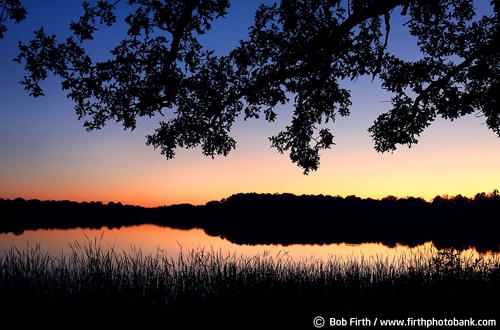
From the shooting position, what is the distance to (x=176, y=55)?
848 centimetres

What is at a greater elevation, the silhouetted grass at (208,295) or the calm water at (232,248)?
the silhouetted grass at (208,295)

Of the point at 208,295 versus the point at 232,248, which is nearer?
the point at 208,295

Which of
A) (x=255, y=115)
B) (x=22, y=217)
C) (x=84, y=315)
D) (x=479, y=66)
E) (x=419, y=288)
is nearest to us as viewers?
(x=84, y=315)

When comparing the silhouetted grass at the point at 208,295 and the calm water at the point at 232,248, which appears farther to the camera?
the calm water at the point at 232,248

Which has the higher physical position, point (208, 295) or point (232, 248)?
point (208, 295)

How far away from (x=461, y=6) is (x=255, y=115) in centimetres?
584

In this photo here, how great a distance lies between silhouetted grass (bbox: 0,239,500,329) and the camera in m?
6.61

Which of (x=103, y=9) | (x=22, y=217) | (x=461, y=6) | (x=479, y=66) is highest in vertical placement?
(x=461, y=6)

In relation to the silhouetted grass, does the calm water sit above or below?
below

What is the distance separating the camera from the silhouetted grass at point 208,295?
6.61 m

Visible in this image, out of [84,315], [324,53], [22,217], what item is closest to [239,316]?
[84,315]

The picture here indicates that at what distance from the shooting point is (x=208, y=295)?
750 cm

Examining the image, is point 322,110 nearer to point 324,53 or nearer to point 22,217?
point 324,53

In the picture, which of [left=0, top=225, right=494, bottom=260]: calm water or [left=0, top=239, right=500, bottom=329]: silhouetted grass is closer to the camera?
[left=0, top=239, right=500, bottom=329]: silhouetted grass
